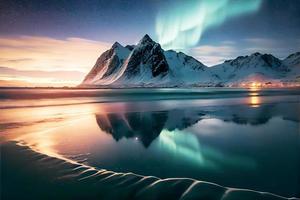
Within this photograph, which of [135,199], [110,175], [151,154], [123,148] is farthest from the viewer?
[123,148]

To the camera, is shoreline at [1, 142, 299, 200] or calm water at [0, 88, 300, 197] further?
calm water at [0, 88, 300, 197]

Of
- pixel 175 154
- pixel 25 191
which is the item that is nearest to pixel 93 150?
pixel 175 154

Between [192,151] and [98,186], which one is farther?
[192,151]

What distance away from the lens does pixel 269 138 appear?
10320 mm

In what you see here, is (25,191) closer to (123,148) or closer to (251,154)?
(123,148)

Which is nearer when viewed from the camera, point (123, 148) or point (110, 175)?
point (110, 175)

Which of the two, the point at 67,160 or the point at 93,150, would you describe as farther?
the point at 93,150

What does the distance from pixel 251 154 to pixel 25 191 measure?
641cm

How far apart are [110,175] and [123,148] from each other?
2.85 meters

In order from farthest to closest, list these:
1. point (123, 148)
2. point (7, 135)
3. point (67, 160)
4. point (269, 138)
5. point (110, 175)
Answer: point (7, 135) < point (269, 138) < point (123, 148) < point (67, 160) < point (110, 175)

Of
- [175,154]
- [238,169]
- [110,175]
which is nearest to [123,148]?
[175,154]

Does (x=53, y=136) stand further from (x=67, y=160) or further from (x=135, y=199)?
(x=135, y=199)

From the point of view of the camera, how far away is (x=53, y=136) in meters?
10.9

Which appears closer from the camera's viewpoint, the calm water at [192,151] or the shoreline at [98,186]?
the shoreline at [98,186]
